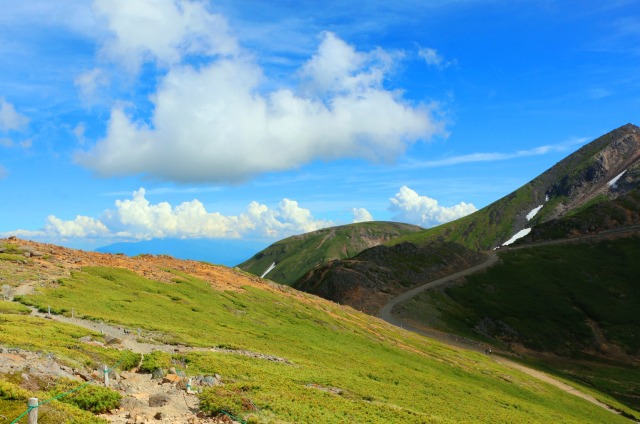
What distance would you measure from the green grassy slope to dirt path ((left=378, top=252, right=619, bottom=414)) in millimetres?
8379

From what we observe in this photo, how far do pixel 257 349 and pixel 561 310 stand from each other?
124180 millimetres

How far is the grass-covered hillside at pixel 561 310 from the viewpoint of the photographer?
4286 inches

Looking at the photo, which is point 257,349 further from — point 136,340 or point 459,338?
point 459,338

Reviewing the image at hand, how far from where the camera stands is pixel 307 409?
2303 cm

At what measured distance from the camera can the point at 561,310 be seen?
132 m

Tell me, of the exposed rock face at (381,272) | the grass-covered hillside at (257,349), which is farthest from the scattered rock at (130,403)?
the exposed rock face at (381,272)

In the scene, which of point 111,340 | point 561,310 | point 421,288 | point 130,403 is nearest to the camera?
point 130,403

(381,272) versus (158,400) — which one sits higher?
(381,272)

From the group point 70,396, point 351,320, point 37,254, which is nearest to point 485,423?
point 70,396

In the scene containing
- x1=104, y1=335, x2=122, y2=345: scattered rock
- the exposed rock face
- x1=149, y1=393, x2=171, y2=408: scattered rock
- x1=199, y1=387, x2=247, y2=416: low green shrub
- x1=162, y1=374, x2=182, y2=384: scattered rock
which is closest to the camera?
x1=149, y1=393, x2=171, y2=408: scattered rock

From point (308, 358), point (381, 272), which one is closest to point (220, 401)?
point (308, 358)

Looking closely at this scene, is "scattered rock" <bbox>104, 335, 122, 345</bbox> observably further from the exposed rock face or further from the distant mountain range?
the exposed rock face

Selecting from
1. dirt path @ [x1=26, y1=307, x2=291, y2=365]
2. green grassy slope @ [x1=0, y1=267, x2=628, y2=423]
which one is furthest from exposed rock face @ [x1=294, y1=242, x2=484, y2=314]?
dirt path @ [x1=26, y1=307, x2=291, y2=365]

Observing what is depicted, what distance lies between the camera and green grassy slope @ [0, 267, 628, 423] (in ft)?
86.3
